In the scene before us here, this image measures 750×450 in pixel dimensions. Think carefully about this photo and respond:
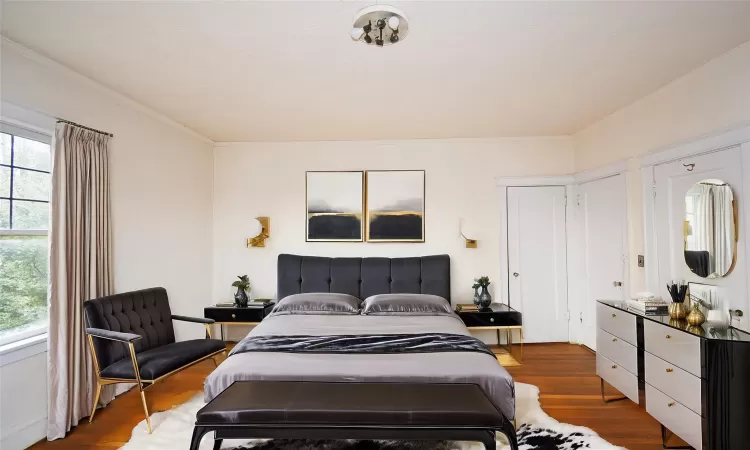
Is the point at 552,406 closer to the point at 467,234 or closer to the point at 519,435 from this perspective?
the point at 519,435

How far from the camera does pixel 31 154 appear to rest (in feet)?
9.23

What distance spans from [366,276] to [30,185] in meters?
3.23

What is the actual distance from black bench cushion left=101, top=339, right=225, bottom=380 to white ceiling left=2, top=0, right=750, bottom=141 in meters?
2.24

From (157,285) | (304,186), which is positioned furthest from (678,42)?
(157,285)

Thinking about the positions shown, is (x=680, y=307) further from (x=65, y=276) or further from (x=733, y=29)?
(x=65, y=276)

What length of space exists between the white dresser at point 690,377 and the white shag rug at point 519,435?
1.55 feet

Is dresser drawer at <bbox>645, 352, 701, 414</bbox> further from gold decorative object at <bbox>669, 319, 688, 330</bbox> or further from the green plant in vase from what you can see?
the green plant in vase

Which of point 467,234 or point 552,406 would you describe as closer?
point 552,406

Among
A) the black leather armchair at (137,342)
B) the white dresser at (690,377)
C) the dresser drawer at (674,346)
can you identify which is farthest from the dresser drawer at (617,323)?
the black leather armchair at (137,342)

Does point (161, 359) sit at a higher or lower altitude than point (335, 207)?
lower

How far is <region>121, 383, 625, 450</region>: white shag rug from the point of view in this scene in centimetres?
256

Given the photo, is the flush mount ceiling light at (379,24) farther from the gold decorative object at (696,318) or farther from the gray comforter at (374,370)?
the gold decorative object at (696,318)

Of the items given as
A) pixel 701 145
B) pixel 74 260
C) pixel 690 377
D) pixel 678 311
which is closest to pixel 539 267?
pixel 678 311

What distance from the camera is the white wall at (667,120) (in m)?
2.63
